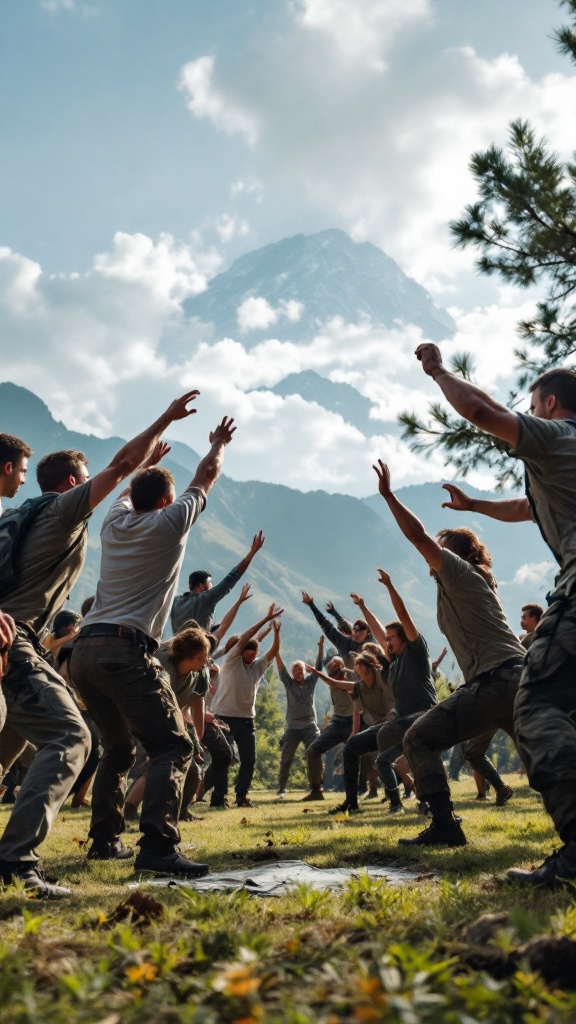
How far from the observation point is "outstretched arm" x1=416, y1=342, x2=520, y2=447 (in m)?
4.17

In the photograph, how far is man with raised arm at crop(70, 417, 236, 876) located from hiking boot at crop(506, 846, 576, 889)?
6.58 feet

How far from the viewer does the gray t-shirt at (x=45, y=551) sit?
16.5 feet

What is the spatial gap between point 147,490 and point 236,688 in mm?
8388

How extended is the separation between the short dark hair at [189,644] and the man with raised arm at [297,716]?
784cm

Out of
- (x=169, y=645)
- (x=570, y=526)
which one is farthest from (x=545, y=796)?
(x=169, y=645)

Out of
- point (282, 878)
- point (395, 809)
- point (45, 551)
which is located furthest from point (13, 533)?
point (395, 809)

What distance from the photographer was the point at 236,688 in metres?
13.8

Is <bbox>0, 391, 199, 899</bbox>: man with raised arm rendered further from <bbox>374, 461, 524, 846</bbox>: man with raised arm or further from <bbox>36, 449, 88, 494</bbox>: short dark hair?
<bbox>374, 461, 524, 846</bbox>: man with raised arm

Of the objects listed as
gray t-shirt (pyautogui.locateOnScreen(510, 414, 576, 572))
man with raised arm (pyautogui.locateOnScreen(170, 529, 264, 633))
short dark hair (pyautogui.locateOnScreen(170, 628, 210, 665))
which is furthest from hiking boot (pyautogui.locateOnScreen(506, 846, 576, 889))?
man with raised arm (pyautogui.locateOnScreen(170, 529, 264, 633))

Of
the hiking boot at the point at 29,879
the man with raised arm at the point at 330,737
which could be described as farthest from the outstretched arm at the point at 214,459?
the man with raised arm at the point at 330,737

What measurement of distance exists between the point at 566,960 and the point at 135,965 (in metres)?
1.28

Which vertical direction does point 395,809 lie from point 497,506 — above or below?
below

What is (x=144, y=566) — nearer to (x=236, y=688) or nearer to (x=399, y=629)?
(x=399, y=629)

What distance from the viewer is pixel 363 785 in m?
17.7
